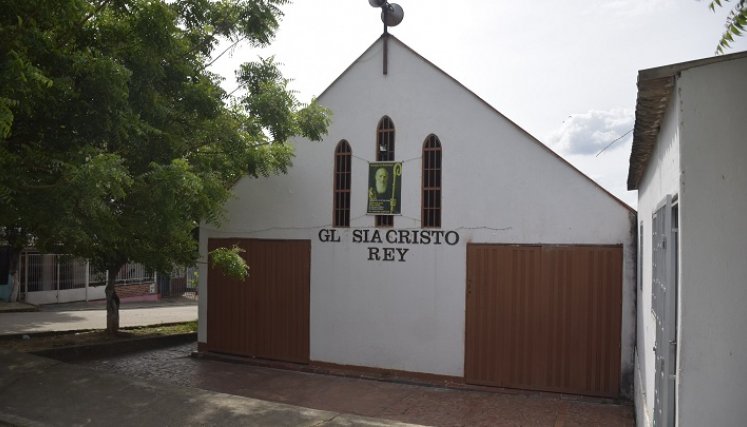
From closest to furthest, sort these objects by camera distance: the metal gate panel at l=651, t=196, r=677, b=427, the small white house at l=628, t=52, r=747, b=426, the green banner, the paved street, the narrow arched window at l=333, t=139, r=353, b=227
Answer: the small white house at l=628, t=52, r=747, b=426, the metal gate panel at l=651, t=196, r=677, b=427, the green banner, the narrow arched window at l=333, t=139, r=353, b=227, the paved street

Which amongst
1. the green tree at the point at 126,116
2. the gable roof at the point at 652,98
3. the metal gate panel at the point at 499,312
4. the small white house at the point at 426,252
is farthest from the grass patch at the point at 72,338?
the gable roof at the point at 652,98

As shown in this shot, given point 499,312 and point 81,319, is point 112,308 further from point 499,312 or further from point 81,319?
point 499,312

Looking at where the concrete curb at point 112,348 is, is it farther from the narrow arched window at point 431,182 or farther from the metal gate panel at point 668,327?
the metal gate panel at point 668,327

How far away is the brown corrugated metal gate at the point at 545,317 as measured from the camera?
8.93 metres

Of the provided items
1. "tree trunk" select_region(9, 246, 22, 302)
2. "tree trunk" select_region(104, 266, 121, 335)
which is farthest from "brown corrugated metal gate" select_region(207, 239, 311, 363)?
"tree trunk" select_region(9, 246, 22, 302)

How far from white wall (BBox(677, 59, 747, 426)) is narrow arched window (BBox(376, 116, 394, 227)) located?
288 inches

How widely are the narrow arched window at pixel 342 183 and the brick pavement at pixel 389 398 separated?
9.63 feet

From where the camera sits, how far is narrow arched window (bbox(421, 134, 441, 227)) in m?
10.2

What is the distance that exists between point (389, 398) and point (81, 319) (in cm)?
1364

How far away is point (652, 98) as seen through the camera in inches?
159

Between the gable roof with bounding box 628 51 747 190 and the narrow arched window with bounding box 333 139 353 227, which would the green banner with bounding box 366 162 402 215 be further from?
the gable roof with bounding box 628 51 747 190

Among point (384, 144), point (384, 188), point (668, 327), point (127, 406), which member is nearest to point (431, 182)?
point (384, 188)

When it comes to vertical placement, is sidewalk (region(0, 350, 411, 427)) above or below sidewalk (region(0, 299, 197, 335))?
above

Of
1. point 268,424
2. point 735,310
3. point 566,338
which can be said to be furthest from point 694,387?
point 566,338
